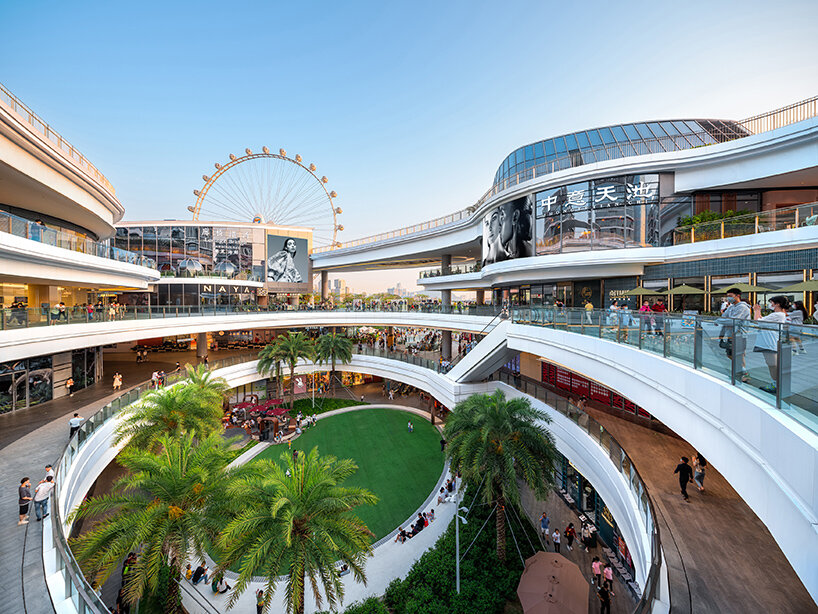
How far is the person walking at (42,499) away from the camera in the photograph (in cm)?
897

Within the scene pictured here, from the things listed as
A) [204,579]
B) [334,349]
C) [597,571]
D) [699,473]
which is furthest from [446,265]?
[204,579]

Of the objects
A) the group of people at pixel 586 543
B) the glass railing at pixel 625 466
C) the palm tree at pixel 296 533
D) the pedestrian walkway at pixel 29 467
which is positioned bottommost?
the group of people at pixel 586 543

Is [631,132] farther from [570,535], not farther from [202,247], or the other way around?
[202,247]

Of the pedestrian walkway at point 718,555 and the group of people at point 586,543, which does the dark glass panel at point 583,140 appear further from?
the group of people at point 586,543

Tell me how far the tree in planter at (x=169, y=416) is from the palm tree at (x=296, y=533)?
6471mm

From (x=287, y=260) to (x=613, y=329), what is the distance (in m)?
44.8

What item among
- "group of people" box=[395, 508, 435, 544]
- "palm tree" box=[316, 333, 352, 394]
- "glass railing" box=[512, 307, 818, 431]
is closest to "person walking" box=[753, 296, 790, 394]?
"glass railing" box=[512, 307, 818, 431]

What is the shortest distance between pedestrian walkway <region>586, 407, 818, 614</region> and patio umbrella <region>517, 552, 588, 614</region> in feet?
14.6

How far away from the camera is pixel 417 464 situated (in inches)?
912

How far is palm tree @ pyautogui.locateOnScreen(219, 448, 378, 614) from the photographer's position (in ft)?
29.5

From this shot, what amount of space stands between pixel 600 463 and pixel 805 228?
1209 cm

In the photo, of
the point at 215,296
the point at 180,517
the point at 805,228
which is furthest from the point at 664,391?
the point at 215,296

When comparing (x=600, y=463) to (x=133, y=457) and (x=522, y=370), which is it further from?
(x=522, y=370)

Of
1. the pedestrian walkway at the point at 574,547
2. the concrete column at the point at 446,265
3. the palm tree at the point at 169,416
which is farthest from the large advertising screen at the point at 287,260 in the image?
the pedestrian walkway at the point at 574,547
